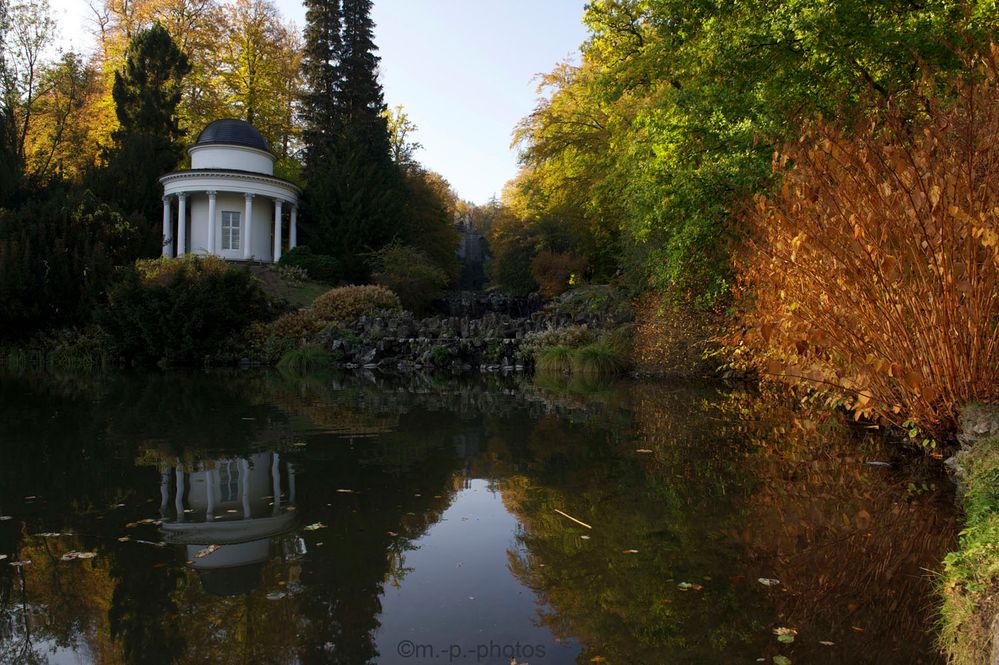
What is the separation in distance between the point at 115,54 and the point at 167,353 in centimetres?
2513

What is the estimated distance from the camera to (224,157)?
28.7 meters

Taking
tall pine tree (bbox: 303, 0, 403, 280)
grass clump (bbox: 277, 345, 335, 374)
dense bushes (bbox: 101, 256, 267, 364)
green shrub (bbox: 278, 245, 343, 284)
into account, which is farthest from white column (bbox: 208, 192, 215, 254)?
grass clump (bbox: 277, 345, 335, 374)

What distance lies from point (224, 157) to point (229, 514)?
27.2 meters

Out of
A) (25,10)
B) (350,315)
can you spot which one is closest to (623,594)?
(350,315)

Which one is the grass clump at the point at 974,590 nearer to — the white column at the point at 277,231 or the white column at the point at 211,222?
the white column at the point at 277,231

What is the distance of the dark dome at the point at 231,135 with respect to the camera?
28.9 metres

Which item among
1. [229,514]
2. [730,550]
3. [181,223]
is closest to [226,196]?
[181,223]

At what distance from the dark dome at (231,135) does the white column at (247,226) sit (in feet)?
7.60

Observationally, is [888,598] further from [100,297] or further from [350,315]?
[100,297]

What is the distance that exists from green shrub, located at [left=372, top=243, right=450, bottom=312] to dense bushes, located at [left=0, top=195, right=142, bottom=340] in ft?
32.4

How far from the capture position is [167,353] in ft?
61.0

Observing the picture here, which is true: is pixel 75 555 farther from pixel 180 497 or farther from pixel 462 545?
pixel 462 545

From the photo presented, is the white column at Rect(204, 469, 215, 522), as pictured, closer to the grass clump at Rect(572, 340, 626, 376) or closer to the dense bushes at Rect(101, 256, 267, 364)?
the grass clump at Rect(572, 340, 626, 376)

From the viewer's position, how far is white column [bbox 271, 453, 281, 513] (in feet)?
16.3
